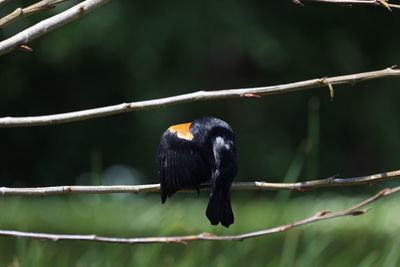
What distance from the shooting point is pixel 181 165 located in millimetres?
3092

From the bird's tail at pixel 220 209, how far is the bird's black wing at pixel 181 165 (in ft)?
0.60

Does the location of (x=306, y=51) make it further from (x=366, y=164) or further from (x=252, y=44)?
(x=366, y=164)

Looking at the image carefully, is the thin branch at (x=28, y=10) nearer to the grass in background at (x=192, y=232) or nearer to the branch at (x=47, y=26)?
the branch at (x=47, y=26)

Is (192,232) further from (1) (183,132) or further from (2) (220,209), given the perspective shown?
(2) (220,209)

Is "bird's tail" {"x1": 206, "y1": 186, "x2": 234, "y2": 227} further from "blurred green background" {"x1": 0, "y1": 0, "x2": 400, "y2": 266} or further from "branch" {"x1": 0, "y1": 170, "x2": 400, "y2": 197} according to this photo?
"blurred green background" {"x1": 0, "y1": 0, "x2": 400, "y2": 266}

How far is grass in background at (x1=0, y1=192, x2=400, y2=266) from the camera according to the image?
3238 millimetres

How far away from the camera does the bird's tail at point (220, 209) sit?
2709 mm

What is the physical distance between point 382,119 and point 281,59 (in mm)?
1877

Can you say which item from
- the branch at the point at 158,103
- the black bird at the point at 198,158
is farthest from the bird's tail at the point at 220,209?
the branch at the point at 158,103

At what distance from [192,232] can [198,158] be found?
2.81ft

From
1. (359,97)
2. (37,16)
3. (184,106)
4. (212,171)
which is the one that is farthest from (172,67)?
(212,171)

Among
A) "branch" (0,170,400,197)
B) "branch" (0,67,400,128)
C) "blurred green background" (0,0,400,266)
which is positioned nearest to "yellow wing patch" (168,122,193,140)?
"branch" (0,170,400,197)

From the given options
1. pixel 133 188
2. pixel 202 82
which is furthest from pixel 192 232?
pixel 202 82

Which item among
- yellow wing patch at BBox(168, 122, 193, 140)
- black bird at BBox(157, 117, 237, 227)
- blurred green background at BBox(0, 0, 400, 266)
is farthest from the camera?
blurred green background at BBox(0, 0, 400, 266)
